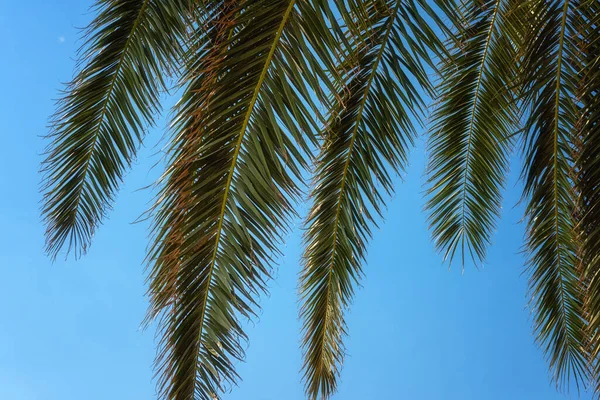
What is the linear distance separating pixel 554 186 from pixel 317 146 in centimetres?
304

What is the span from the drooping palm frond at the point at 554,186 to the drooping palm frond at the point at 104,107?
2234mm

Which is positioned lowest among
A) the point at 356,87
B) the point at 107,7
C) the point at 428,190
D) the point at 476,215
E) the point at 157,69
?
the point at 476,215

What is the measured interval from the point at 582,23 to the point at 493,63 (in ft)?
4.43

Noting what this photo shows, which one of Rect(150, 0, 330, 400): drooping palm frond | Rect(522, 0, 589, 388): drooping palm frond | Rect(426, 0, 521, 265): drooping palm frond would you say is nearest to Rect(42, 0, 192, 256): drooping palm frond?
Rect(150, 0, 330, 400): drooping palm frond

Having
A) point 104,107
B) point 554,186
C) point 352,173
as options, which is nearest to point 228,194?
Answer: point 104,107

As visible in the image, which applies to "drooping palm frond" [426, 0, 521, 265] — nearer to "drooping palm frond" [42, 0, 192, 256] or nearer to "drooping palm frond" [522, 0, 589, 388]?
"drooping palm frond" [522, 0, 589, 388]

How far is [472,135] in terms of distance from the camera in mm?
5723

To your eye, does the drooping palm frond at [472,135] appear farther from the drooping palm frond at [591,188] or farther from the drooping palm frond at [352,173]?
the drooping palm frond at [591,188]

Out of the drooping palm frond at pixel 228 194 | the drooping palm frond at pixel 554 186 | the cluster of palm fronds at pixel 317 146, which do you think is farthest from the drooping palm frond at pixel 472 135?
the drooping palm frond at pixel 228 194

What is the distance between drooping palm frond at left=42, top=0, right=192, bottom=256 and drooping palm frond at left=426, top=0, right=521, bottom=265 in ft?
8.13

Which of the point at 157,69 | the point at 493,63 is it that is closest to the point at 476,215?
the point at 493,63

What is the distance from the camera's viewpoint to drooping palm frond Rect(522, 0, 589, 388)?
411 cm

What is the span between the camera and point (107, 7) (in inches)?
156

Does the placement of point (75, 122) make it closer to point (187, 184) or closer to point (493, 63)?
point (187, 184)
